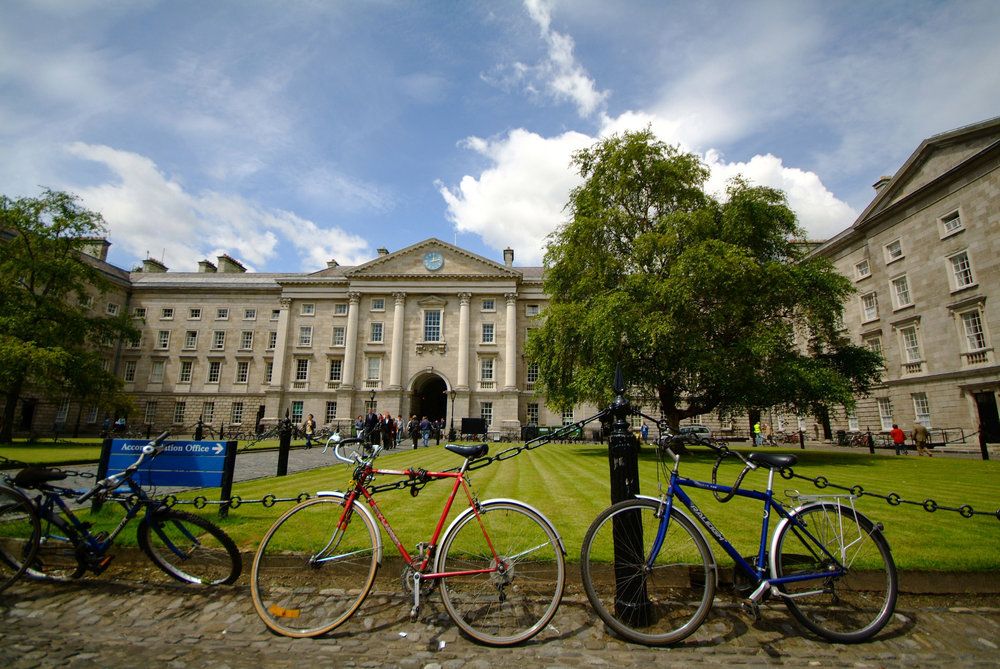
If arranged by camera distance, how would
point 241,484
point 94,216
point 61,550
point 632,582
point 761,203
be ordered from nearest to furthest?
1. point 632,582
2. point 61,550
3. point 241,484
4. point 761,203
5. point 94,216

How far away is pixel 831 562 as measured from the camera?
11.6ft

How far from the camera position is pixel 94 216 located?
2683cm

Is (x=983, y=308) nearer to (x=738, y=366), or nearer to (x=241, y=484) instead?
(x=738, y=366)

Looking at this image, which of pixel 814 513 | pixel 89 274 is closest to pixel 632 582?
pixel 814 513

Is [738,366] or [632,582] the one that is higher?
[738,366]

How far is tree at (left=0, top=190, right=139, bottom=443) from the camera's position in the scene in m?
23.4

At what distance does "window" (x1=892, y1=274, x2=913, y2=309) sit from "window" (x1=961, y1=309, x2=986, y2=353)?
3363 millimetres

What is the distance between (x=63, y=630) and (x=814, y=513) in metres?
5.62

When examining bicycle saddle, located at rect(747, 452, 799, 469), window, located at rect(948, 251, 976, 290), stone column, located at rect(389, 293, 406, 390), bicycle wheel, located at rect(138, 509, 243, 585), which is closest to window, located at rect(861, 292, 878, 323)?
window, located at rect(948, 251, 976, 290)

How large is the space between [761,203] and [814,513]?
18872 mm

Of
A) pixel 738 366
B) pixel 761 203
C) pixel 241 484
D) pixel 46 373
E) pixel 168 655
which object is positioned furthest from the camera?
pixel 46 373

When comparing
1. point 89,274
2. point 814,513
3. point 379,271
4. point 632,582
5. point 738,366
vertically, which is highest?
point 379,271

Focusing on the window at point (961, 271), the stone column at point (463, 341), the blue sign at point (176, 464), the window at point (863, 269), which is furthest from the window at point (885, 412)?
the blue sign at point (176, 464)

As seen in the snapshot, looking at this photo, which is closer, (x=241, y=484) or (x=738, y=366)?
(x=241, y=484)
